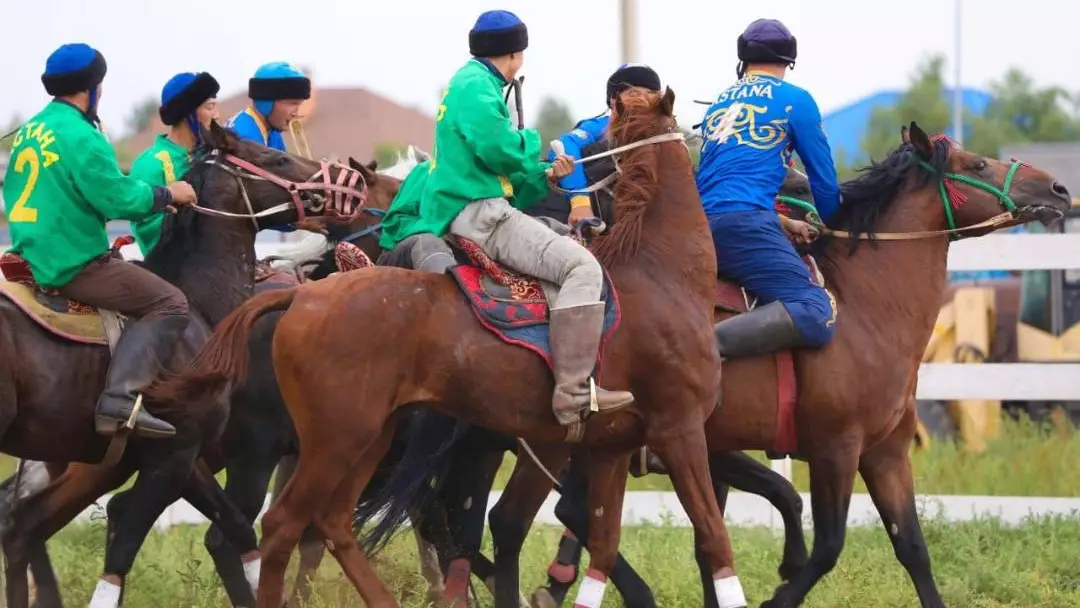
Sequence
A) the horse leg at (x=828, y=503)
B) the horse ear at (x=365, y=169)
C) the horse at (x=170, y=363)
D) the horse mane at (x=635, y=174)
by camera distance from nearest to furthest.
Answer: the horse at (x=170, y=363)
the horse mane at (x=635, y=174)
the horse leg at (x=828, y=503)
the horse ear at (x=365, y=169)

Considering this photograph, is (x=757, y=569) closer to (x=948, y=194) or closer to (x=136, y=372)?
(x=948, y=194)

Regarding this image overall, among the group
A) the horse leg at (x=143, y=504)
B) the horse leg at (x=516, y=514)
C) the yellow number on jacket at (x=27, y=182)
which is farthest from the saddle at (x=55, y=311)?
the horse leg at (x=516, y=514)

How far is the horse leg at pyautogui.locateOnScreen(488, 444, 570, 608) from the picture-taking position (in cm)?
717

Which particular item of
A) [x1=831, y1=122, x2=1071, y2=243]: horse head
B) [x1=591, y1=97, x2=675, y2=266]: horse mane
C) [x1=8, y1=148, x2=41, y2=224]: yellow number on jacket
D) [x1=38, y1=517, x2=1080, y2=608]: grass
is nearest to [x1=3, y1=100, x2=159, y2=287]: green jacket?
[x1=8, y1=148, x2=41, y2=224]: yellow number on jacket

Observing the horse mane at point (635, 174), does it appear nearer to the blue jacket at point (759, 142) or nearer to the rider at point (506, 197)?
the rider at point (506, 197)

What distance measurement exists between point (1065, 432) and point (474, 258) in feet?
20.7

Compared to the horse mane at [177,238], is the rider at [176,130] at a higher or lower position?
higher

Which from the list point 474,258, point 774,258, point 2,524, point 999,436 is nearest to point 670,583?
point 774,258

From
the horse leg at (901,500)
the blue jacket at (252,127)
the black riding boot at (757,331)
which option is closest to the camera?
the black riding boot at (757,331)

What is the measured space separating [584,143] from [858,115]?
55.5m

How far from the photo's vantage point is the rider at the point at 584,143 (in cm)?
764

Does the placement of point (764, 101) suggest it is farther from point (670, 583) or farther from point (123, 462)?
point (123, 462)

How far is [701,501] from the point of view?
635 cm

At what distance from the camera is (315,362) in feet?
19.5
